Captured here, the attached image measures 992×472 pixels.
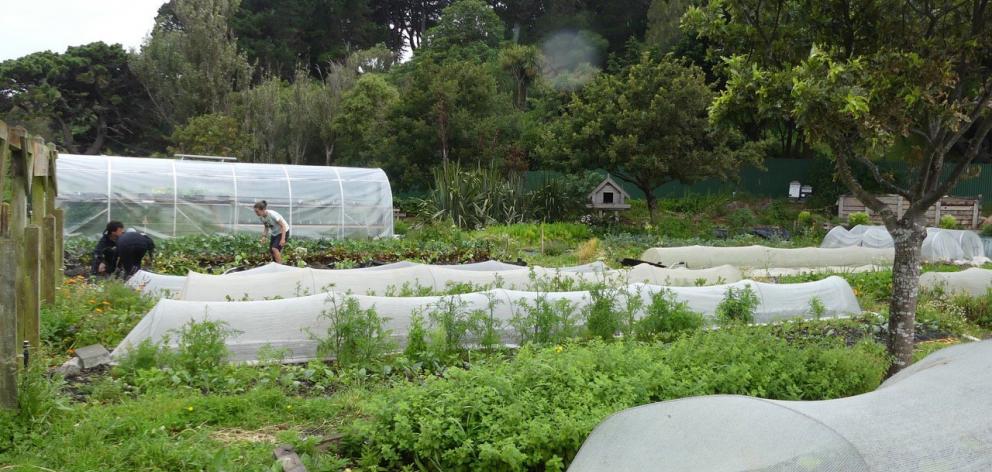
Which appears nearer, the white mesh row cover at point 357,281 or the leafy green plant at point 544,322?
the leafy green plant at point 544,322

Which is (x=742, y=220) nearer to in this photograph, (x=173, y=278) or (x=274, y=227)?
(x=274, y=227)

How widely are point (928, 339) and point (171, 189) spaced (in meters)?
14.3

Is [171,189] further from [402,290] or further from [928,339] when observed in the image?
[928,339]

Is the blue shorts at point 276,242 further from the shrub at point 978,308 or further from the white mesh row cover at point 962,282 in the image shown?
the shrub at point 978,308

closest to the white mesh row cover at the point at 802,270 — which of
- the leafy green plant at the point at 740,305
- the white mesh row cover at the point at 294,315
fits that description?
the leafy green plant at the point at 740,305

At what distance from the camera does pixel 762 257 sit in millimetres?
14508

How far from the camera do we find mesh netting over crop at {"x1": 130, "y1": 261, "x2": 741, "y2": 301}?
8492 millimetres

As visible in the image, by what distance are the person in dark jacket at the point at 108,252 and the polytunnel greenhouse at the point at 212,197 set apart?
181 inches

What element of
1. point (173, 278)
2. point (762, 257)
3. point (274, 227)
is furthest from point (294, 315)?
point (762, 257)

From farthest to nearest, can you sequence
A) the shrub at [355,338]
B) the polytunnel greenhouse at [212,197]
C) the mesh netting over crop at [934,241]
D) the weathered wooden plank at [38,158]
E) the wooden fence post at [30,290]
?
the mesh netting over crop at [934,241], the polytunnel greenhouse at [212,197], the weathered wooden plank at [38,158], the shrub at [355,338], the wooden fence post at [30,290]

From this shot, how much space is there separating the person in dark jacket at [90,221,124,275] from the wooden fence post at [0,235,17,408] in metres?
6.86

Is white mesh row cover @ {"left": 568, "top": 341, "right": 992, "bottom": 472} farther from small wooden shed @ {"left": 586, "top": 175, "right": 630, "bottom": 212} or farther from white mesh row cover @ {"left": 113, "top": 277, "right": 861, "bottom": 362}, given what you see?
small wooden shed @ {"left": 586, "top": 175, "right": 630, "bottom": 212}

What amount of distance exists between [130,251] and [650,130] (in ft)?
47.8

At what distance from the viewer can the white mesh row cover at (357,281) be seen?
27.7ft
